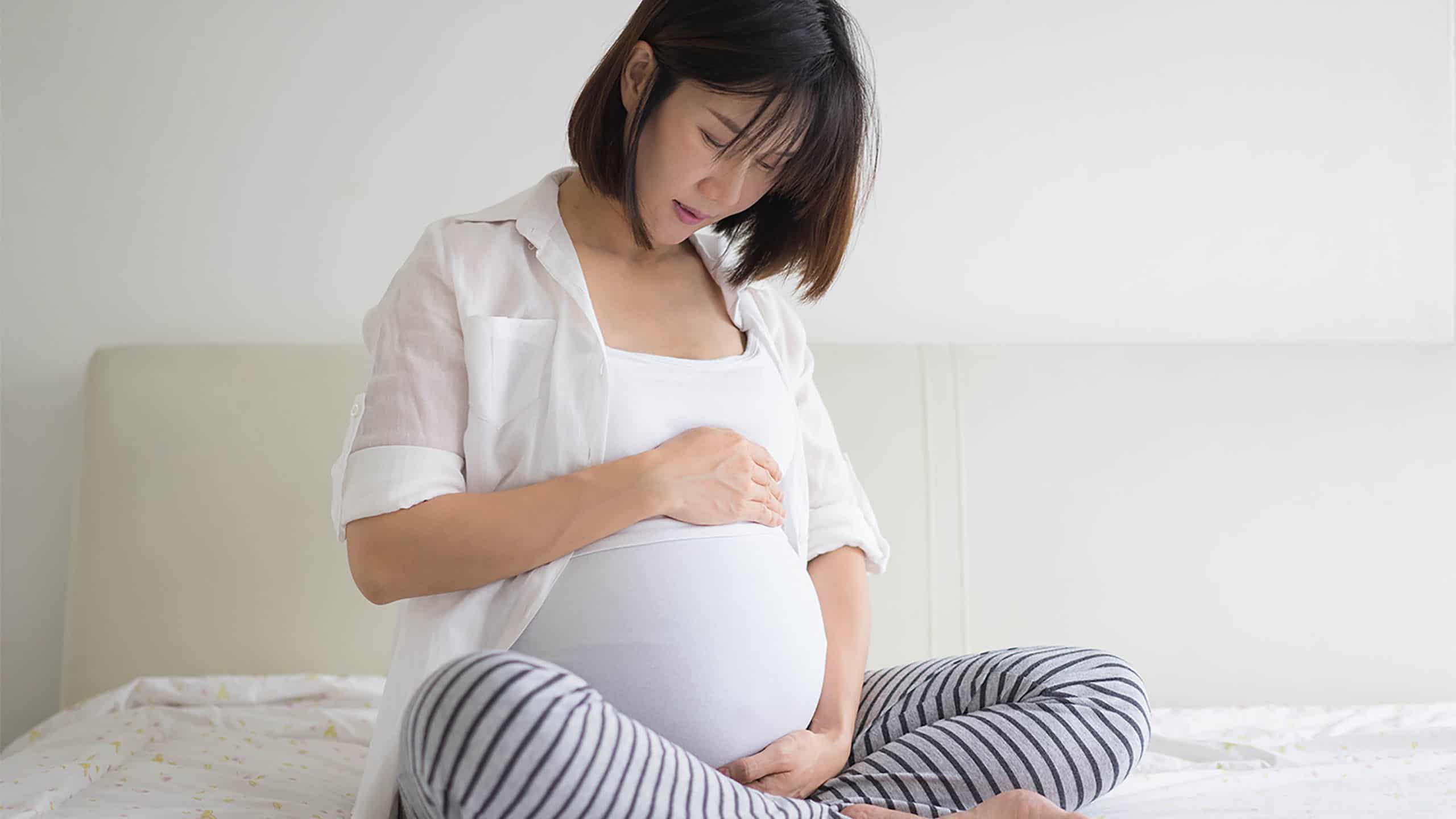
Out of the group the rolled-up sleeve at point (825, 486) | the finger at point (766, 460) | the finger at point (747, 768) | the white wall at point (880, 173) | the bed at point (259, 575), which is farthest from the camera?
the white wall at point (880, 173)

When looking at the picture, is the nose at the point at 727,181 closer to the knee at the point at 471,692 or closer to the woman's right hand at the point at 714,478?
the woman's right hand at the point at 714,478

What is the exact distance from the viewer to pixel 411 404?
2.87 feet

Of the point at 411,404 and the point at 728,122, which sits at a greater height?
the point at 728,122

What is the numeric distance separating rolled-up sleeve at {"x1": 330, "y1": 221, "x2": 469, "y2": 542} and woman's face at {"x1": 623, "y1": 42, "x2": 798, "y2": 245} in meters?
0.19

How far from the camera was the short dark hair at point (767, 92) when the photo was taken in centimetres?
90

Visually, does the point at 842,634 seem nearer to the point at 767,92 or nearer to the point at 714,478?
the point at 714,478

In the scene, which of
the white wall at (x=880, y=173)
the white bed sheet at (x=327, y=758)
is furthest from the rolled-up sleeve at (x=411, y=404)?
the white wall at (x=880, y=173)

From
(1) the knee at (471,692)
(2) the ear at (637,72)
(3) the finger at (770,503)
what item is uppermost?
(2) the ear at (637,72)

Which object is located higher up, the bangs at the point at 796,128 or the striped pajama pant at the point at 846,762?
the bangs at the point at 796,128

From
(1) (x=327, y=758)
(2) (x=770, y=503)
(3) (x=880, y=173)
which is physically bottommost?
(1) (x=327, y=758)

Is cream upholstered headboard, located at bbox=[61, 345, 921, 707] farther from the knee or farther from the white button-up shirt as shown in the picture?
the knee

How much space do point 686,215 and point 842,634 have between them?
410 millimetres

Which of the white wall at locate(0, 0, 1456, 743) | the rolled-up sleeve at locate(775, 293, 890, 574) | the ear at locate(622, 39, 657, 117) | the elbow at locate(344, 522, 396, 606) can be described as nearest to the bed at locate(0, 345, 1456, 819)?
the white wall at locate(0, 0, 1456, 743)

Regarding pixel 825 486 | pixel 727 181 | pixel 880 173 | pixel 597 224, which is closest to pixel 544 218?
pixel 597 224
